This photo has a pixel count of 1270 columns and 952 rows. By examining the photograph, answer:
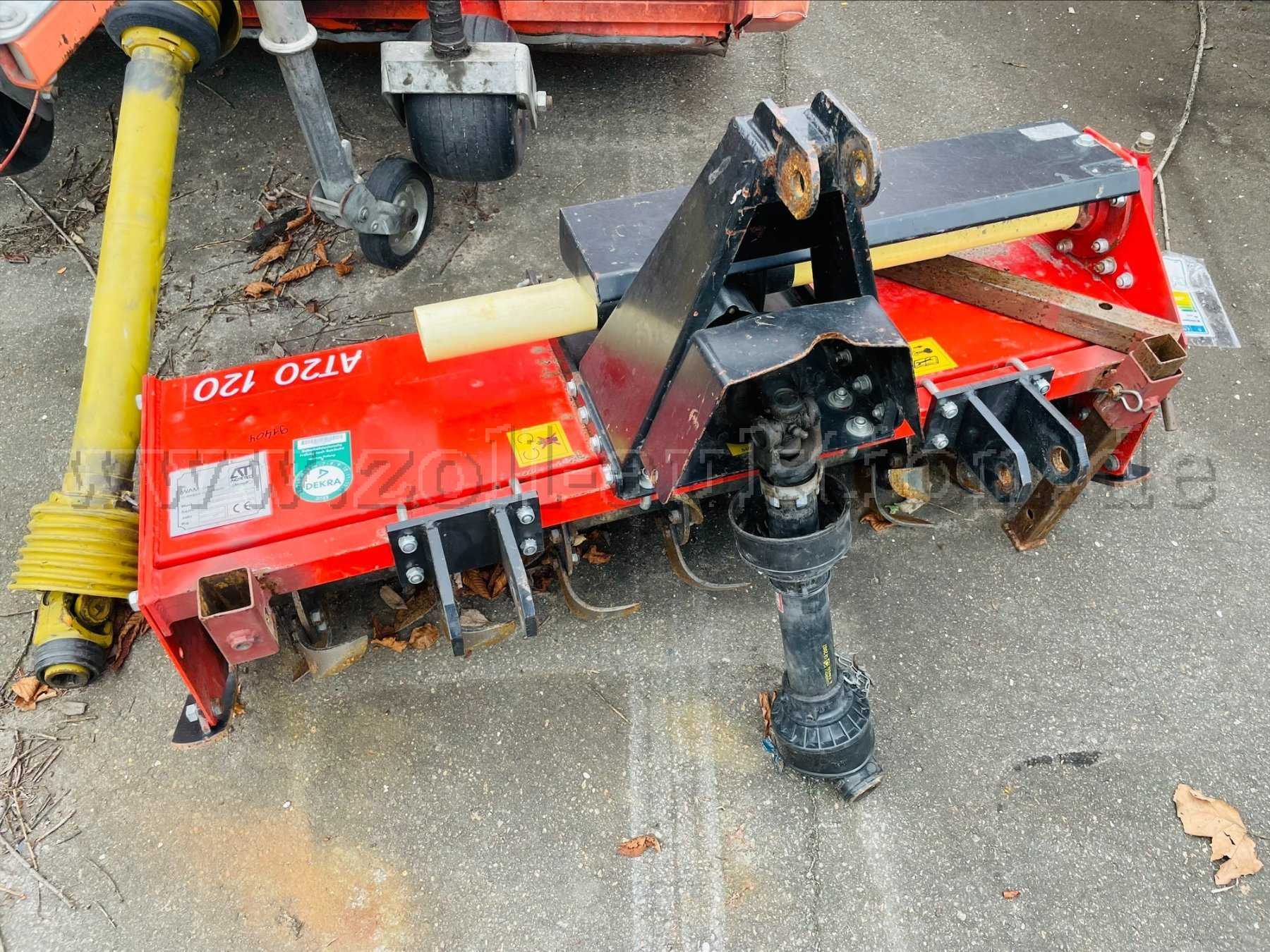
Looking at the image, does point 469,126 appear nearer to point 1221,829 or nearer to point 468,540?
point 468,540

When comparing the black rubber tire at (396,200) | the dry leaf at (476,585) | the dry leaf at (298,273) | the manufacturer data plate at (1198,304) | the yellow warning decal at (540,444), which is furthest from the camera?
the dry leaf at (298,273)

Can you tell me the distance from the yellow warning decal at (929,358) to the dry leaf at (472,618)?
1.45 m

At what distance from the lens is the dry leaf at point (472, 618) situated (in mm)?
2859

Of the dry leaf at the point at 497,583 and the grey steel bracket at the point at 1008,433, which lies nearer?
the grey steel bracket at the point at 1008,433

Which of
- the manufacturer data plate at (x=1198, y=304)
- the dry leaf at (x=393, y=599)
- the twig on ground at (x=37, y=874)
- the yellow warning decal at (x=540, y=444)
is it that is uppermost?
the yellow warning decal at (x=540, y=444)

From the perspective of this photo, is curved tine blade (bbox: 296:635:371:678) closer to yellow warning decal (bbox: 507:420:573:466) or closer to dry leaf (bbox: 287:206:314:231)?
yellow warning decal (bbox: 507:420:573:466)

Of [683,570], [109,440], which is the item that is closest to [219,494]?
[109,440]

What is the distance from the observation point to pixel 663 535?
9.88 feet

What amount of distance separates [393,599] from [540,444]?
0.81m

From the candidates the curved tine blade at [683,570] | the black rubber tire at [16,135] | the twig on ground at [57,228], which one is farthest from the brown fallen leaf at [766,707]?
the twig on ground at [57,228]

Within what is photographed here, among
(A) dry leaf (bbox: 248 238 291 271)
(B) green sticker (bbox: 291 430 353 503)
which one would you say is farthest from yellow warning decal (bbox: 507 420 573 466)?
(A) dry leaf (bbox: 248 238 291 271)

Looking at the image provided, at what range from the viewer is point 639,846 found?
95.4 inches

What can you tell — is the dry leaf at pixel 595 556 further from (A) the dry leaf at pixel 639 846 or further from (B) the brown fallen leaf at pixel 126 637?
(B) the brown fallen leaf at pixel 126 637

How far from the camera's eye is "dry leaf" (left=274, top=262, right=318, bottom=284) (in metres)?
3.86
